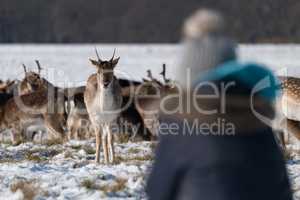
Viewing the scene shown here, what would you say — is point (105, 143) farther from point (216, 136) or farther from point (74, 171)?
point (216, 136)

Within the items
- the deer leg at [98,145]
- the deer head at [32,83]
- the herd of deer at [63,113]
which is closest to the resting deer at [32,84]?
the deer head at [32,83]

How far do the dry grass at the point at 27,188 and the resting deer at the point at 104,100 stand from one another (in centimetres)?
282

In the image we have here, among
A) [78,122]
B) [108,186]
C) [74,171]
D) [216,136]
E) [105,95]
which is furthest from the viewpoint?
[78,122]

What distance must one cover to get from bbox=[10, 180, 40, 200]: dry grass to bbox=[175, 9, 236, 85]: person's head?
12.3ft

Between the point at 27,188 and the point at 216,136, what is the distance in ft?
12.8

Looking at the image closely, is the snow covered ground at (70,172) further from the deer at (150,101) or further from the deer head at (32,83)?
the deer head at (32,83)

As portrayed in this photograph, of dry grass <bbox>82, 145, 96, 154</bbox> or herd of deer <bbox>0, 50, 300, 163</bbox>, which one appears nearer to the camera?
dry grass <bbox>82, 145, 96, 154</bbox>

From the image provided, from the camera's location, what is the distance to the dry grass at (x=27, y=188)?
7438 millimetres

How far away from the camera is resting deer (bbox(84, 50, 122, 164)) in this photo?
11.0m

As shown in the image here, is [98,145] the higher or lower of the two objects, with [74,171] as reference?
higher

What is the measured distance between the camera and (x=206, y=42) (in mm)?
3938

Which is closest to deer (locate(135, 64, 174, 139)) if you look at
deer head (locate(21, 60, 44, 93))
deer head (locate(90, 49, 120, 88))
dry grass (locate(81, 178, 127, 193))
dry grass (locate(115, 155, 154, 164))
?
deer head (locate(21, 60, 44, 93))

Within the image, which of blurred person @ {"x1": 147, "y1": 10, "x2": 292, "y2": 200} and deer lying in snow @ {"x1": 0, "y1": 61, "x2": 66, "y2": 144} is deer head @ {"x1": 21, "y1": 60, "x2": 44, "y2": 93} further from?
blurred person @ {"x1": 147, "y1": 10, "x2": 292, "y2": 200}

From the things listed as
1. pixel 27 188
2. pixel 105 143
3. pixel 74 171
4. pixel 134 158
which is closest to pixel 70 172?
pixel 74 171
